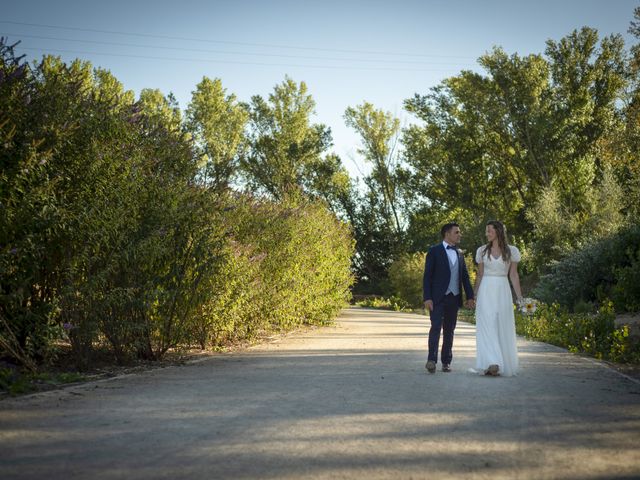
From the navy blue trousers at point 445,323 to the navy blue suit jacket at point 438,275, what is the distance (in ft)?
0.40

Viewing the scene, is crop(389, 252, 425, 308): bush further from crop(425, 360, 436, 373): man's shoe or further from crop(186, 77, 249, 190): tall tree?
crop(425, 360, 436, 373): man's shoe

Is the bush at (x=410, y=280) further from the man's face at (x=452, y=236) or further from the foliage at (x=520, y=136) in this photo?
the man's face at (x=452, y=236)

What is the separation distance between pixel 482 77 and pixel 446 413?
132 ft

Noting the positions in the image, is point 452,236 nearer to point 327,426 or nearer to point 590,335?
point 590,335

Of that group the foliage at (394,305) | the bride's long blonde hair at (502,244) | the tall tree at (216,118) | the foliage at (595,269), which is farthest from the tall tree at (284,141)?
the bride's long blonde hair at (502,244)

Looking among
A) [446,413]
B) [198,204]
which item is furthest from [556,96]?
[446,413]

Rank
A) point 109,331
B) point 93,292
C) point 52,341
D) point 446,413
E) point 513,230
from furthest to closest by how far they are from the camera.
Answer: point 513,230, point 109,331, point 93,292, point 52,341, point 446,413

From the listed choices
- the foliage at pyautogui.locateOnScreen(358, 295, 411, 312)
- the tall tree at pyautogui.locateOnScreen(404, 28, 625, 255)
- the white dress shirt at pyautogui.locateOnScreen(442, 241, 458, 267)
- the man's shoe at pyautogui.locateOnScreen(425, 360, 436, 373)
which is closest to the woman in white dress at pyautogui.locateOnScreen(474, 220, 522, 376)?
the white dress shirt at pyautogui.locateOnScreen(442, 241, 458, 267)

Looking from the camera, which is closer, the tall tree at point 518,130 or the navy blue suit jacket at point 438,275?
the navy blue suit jacket at point 438,275

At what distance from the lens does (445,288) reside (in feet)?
31.7

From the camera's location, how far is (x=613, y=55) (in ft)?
150

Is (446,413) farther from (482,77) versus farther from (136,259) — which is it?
(482,77)

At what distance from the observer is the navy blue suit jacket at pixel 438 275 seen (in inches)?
381

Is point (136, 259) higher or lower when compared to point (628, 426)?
higher
